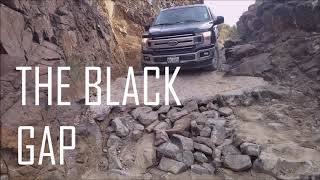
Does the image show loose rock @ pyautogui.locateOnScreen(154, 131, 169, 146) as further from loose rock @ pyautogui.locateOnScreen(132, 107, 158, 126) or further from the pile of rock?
loose rock @ pyautogui.locateOnScreen(132, 107, 158, 126)

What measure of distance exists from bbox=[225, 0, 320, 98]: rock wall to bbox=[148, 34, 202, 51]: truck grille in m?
2.17

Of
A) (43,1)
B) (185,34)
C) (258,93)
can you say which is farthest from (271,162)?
(43,1)

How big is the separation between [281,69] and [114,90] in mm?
5427

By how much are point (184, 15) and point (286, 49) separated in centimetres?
407

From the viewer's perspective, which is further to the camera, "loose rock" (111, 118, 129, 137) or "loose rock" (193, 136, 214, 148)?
"loose rock" (111, 118, 129, 137)

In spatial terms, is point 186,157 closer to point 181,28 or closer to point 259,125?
point 259,125

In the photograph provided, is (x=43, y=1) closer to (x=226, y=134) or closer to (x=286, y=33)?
(x=226, y=134)

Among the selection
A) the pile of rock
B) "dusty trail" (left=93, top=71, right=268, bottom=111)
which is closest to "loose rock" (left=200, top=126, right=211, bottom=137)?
the pile of rock

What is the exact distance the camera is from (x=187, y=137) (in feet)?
25.9

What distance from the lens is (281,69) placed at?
1170cm

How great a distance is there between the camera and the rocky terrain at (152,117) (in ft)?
22.3

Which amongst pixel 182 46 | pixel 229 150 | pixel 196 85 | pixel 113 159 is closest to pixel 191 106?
pixel 196 85

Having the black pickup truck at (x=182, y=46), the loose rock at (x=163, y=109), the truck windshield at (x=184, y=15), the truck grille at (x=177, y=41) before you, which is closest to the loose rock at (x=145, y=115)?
the loose rock at (x=163, y=109)

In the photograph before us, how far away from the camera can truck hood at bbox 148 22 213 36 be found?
1041cm
